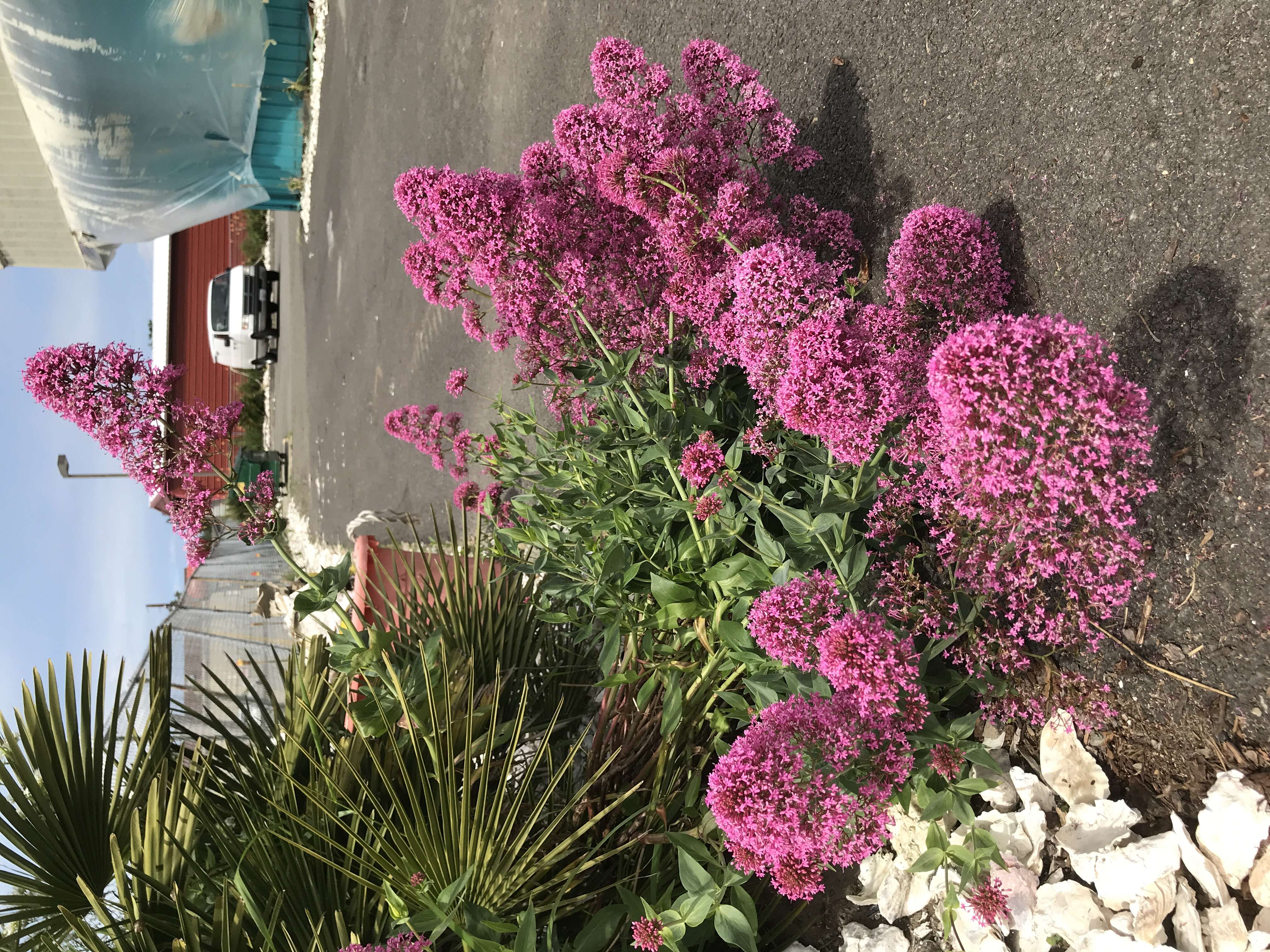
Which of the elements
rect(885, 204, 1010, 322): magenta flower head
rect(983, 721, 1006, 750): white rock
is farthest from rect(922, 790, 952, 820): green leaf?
rect(885, 204, 1010, 322): magenta flower head

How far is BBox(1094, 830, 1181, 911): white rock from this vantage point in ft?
5.90

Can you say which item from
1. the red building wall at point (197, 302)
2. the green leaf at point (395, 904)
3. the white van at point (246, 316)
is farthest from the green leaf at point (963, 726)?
the red building wall at point (197, 302)

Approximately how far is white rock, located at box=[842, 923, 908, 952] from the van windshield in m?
13.8

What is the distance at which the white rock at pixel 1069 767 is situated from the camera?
80.7 inches

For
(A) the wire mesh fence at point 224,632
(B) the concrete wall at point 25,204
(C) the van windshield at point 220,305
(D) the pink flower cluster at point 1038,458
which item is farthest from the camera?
(C) the van windshield at point 220,305

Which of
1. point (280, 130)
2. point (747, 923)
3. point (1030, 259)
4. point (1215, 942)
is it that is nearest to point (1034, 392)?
point (1030, 259)

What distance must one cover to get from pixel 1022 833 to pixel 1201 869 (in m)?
0.44

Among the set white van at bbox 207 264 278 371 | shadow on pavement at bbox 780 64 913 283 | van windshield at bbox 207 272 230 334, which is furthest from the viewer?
van windshield at bbox 207 272 230 334

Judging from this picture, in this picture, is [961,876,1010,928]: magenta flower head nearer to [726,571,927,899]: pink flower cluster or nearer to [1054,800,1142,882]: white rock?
[1054,800,1142,882]: white rock

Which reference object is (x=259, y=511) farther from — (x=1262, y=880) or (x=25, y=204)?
(x=25, y=204)

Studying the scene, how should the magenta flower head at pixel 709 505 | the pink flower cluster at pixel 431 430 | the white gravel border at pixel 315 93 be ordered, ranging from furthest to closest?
1. the white gravel border at pixel 315 93
2. the pink flower cluster at pixel 431 430
3. the magenta flower head at pixel 709 505

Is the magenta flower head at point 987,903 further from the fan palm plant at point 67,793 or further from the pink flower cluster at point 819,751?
the fan palm plant at point 67,793

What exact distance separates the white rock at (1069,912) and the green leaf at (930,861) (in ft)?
0.89

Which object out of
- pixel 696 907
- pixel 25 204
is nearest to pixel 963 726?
pixel 696 907
